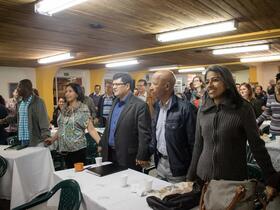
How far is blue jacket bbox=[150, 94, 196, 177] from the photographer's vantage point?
7.88 feet

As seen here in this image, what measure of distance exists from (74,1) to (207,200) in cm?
237

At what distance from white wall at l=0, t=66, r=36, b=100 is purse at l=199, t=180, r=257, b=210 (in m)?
8.80

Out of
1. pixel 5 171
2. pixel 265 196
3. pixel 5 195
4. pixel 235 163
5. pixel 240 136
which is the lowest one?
Answer: pixel 5 195

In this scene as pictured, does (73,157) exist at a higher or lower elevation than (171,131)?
lower

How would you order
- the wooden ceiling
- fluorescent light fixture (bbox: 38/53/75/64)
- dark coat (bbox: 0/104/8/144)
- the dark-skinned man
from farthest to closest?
fluorescent light fixture (bbox: 38/53/75/64) → dark coat (bbox: 0/104/8/144) → the dark-skinned man → the wooden ceiling

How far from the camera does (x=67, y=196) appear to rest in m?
2.18

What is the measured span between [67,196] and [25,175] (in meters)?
1.69

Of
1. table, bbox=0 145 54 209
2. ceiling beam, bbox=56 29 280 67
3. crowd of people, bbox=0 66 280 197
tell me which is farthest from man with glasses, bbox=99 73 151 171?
ceiling beam, bbox=56 29 280 67

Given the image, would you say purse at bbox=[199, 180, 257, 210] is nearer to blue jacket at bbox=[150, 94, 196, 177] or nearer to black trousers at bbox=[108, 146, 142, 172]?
blue jacket at bbox=[150, 94, 196, 177]

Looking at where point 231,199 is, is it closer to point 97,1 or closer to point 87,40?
point 97,1

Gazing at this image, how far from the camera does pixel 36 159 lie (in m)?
3.74

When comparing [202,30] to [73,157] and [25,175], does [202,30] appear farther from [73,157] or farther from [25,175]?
[25,175]

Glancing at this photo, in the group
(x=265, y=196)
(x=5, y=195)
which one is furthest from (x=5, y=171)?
(x=265, y=196)

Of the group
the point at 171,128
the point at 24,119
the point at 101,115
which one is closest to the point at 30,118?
the point at 24,119
